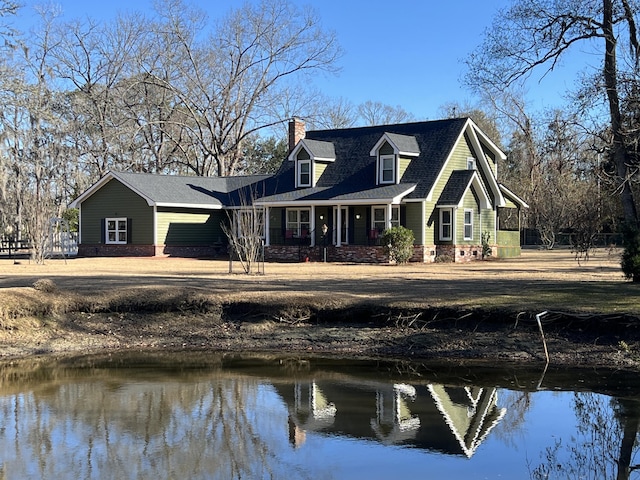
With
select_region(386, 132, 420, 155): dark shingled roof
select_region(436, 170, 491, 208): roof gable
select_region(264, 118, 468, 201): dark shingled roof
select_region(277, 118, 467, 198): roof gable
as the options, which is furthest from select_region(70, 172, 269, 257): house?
select_region(436, 170, 491, 208): roof gable

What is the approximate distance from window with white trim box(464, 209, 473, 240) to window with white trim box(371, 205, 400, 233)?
12.0ft

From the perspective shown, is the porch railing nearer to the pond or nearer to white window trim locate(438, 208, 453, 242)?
white window trim locate(438, 208, 453, 242)

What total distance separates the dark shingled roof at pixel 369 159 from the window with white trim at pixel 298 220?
1.01m

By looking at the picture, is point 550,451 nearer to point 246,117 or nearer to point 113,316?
point 113,316

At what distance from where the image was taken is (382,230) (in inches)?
1319

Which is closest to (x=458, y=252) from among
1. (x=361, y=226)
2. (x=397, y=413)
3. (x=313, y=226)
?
(x=361, y=226)

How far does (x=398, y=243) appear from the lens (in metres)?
30.7

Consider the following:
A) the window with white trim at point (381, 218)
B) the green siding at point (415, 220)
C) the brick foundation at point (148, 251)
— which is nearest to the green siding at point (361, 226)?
the window with white trim at point (381, 218)

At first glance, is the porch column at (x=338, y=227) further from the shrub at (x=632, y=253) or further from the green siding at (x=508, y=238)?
the shrub at (x=632, y=253)

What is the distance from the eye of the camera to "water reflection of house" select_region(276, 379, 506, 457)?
9562mm

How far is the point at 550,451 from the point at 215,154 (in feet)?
154

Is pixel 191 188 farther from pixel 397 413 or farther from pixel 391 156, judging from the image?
pixel 397 413

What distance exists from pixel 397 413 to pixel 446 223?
23.8 meters

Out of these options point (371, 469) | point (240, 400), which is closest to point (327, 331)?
point (240, 400)
